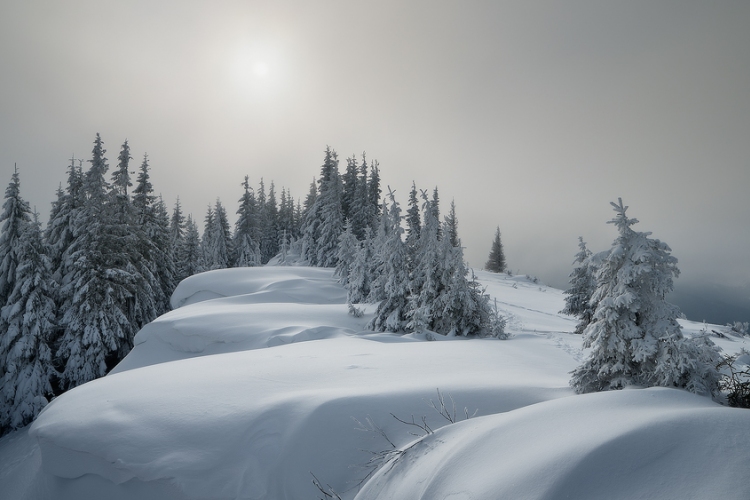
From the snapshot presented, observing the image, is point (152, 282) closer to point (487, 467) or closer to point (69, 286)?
point (69, 286)

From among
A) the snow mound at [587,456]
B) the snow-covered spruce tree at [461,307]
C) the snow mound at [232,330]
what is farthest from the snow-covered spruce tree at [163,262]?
the snow mound at [587,456]

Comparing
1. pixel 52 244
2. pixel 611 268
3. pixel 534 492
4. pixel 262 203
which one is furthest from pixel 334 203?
pixel 534 492

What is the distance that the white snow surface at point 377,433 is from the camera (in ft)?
11.9

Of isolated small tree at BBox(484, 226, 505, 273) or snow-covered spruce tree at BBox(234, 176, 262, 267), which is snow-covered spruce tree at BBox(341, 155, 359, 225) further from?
isolated small tree at BBox(484, 226, 505, 273)

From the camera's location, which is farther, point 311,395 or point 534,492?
point 311,395

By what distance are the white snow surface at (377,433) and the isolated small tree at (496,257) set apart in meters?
59.2

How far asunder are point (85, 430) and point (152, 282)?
24738 mm

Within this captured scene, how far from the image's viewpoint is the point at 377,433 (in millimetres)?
5766

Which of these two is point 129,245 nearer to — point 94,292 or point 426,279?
point 94,292

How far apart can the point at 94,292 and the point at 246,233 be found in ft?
91.0

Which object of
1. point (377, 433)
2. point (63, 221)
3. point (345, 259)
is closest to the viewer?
point (377, 433)

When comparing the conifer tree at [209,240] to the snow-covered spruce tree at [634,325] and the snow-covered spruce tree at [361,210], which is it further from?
the snow-covered spruce tree at [634,325]

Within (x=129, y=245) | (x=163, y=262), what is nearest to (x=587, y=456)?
(x=129, y=245)

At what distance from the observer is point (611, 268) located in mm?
6582
